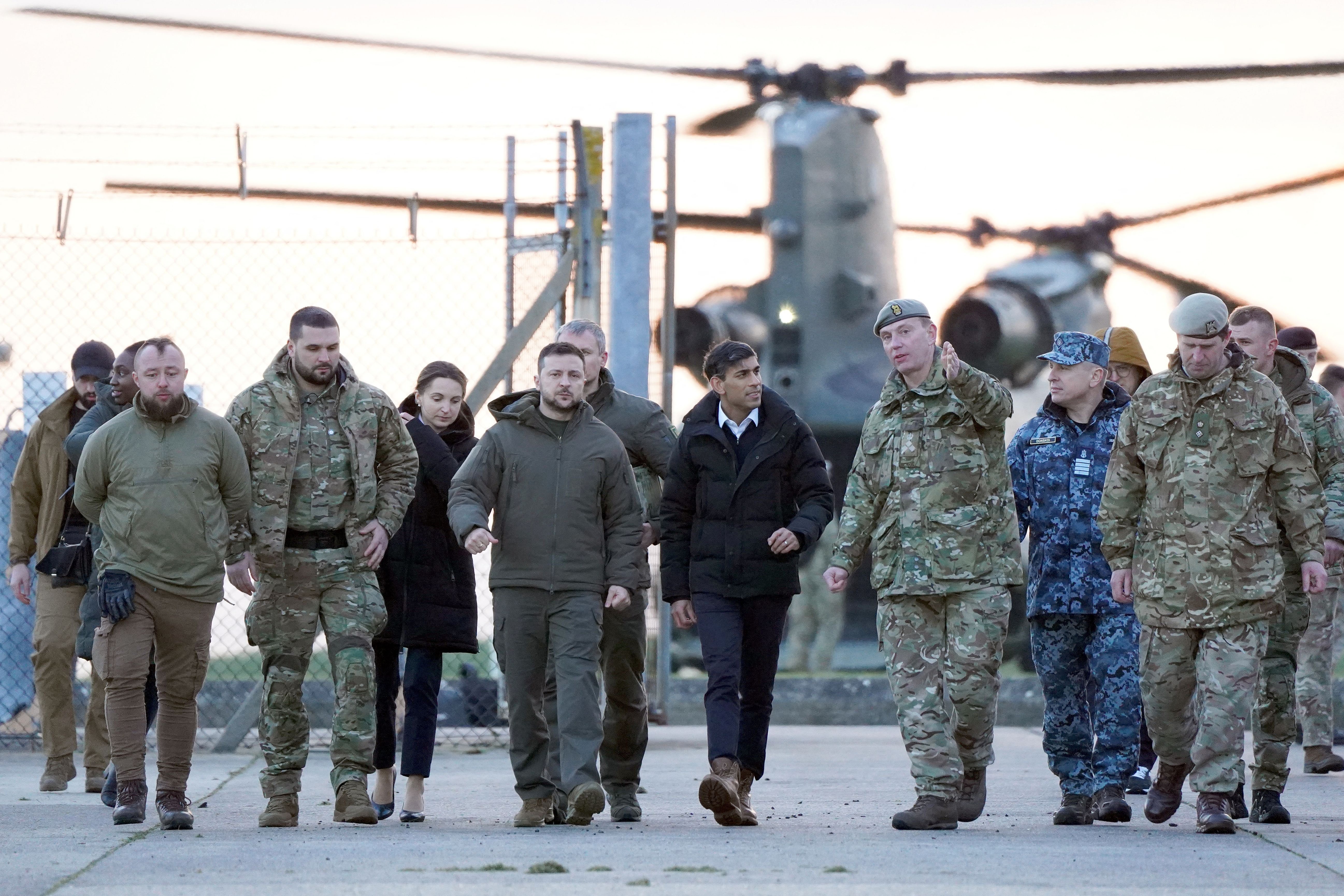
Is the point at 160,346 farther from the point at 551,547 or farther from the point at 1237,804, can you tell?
the point at 1237,804

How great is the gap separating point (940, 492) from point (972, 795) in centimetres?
106

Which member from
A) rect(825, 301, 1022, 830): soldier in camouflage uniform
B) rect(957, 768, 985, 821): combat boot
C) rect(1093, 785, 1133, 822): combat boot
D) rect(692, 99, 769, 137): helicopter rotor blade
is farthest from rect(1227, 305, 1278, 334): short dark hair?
rect(692, 99, 769, 137): helicopter rotor blade

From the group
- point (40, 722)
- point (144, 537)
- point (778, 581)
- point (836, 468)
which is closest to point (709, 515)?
point (778, 581)

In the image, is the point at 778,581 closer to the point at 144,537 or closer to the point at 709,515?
the point at 709,515

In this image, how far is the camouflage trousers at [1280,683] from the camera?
6566 mm

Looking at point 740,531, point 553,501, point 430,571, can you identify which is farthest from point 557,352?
point 430,571

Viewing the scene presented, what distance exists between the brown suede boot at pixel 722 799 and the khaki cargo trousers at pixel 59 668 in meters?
3.05

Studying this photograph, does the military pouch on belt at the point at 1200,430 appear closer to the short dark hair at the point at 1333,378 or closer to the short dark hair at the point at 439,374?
the short dark hair at the point at 439,374

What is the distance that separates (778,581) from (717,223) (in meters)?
14.6

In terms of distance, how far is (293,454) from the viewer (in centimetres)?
657

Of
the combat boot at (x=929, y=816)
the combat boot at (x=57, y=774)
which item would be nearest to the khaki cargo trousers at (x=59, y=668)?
the combat boot at (x=57, y=774)

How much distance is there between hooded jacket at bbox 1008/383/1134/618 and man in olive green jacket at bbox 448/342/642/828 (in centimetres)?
142

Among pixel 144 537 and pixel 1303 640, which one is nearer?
pixel 144 537

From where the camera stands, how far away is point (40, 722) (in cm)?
841
